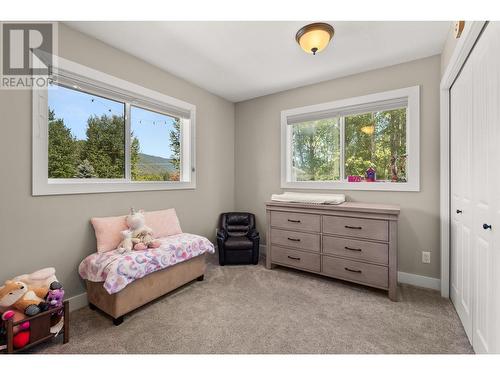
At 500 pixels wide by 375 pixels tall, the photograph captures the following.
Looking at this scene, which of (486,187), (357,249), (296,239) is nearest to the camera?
(486,187)

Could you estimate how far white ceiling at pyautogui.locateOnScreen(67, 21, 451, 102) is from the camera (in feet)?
6.84

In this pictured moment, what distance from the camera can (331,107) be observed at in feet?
10.3

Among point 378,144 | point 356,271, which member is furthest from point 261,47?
point 356,271

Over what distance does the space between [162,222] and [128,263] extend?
0.78 meters

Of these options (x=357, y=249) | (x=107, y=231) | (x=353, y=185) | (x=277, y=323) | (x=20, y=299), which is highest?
(x=353, y=185)

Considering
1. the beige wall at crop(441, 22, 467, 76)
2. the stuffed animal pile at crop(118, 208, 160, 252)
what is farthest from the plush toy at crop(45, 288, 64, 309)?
the beige wall at crop(441, 22, 467, 76)

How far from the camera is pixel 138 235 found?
91.2 inches

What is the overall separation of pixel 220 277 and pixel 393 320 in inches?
71.2

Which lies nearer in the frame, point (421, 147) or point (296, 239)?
point (421, 147)

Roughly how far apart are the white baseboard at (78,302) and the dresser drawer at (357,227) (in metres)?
2.55

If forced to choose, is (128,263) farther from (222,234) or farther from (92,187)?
(222,234)

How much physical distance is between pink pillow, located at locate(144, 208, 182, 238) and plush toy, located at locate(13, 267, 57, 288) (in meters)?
0.91

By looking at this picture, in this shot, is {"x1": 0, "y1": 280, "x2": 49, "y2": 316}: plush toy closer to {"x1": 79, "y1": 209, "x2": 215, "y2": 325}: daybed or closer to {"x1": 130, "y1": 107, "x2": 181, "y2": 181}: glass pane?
{"x1": 79, "y1": 209, "x2": 215, "y2": 325}: daybed

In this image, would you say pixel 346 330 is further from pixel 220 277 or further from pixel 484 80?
pixel 484 80
